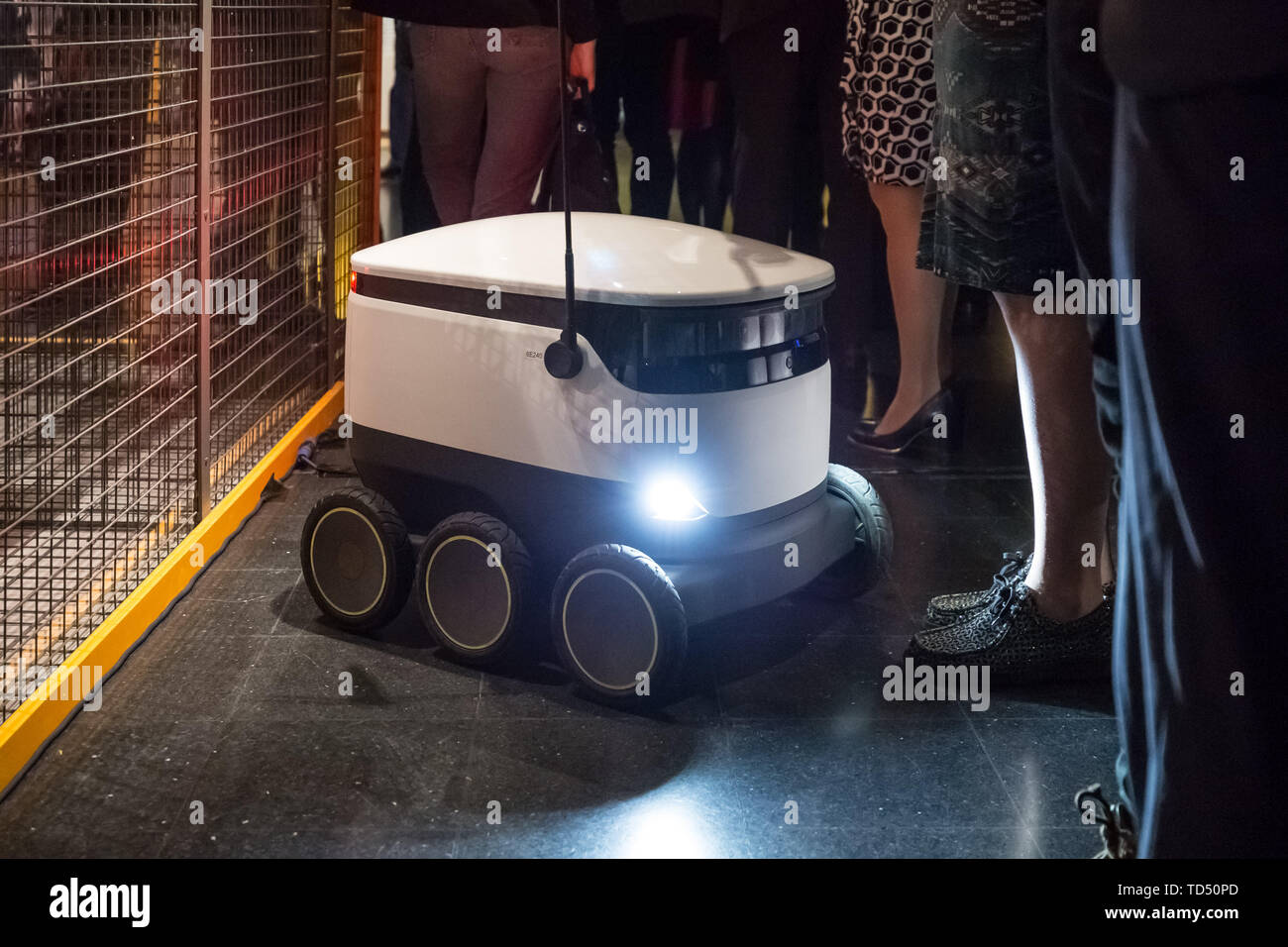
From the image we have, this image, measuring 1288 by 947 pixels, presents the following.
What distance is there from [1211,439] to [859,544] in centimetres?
109

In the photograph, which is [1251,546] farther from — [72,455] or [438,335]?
[72,455]

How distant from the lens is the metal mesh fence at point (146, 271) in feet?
5.39

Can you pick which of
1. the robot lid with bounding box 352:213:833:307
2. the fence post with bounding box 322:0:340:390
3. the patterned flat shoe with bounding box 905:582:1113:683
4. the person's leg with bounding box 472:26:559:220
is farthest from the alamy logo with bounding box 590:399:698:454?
the fence post with bounding box 322:0:340:390

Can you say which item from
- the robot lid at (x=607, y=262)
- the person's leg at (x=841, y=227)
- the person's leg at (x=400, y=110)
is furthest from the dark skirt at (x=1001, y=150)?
the person's leg at (x=400, y=110)

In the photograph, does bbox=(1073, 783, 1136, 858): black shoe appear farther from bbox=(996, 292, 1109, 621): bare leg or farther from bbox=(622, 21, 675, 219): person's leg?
bbox=(622, 21, 675, 219): person's leg

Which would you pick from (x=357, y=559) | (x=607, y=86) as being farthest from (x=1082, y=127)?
(x=607, y=86)

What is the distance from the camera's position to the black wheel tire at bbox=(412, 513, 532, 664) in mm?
1614

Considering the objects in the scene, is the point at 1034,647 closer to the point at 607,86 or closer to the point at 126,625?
the point at 126,625

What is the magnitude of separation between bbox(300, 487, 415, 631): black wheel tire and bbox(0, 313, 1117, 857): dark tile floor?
4 cm

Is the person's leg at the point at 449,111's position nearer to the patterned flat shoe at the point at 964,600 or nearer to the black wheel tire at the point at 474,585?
the black wheel tire at the point at 474,585

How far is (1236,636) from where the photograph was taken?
78 centimetres

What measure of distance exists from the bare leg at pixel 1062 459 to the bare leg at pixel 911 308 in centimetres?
101

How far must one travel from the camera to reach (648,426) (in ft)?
5.05
